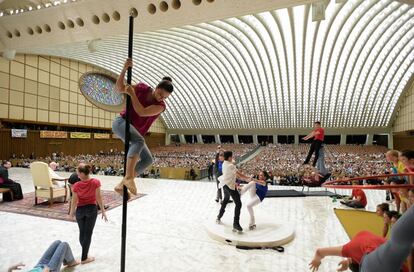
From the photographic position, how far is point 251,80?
32.2 m

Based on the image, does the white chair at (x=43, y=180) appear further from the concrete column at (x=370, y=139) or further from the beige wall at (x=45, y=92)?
the concrete column at (x=370, y=139)

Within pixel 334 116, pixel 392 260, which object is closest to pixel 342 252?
pixel 392 260

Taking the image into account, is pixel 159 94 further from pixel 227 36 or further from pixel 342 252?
pixel 227 36

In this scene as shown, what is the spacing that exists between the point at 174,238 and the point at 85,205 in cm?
195

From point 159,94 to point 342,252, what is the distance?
2045mm

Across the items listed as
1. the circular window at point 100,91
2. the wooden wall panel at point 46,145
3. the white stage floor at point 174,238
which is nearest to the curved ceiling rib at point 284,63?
the circular window at point 100,91

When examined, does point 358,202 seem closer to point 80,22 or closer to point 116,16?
point 116,16

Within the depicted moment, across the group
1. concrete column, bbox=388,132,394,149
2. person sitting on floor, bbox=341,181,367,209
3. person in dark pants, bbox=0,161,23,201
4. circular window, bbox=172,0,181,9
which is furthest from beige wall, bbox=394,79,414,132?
person in dark pants, bbox=0,161,23,201

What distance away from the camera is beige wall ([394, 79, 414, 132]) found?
94.8 ft

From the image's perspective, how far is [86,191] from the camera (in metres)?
4.09

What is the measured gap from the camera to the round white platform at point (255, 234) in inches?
188

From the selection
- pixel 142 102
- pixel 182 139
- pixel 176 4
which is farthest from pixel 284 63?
pixel 142 102

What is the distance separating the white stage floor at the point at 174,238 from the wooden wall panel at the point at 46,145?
17.9 meters

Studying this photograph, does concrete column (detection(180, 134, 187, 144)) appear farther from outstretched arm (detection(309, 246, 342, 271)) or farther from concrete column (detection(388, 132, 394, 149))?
outstretched arm (detection(309, 246, 342, 271))
